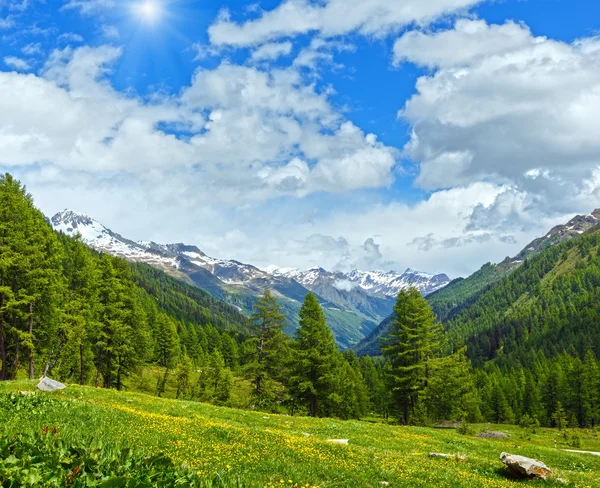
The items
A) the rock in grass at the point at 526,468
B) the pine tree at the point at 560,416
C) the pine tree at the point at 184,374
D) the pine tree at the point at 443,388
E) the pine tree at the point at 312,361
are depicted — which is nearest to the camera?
the rock in grass at the point at 526,468

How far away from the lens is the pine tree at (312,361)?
1732 inches

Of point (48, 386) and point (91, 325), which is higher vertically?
point (91, 325)

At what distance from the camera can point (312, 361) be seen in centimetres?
4428

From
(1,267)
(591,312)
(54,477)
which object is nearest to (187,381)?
(1,267)

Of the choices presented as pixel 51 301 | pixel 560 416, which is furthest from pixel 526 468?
pixel 560 416

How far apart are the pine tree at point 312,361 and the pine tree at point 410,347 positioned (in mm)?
6545

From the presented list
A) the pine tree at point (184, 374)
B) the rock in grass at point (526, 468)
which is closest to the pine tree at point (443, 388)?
the rock in grass at point (526, 468)

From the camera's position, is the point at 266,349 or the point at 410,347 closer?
the point at 410,347

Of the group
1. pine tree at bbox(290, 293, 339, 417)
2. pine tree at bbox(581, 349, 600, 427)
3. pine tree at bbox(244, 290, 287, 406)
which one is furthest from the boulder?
pine tree at bbox(581, 349, 600, 427)

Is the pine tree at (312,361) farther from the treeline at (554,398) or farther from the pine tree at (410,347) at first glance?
the treeline at (554,398)

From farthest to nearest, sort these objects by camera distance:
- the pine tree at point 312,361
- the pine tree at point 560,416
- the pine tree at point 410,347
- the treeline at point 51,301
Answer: the pine tree at point 560,416 < the pine tree at point 312,361 < the pine tree at point 410,347 < the treeline at point 51,301

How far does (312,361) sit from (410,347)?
35.2ft

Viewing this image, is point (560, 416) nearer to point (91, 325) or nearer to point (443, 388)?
point (443, 388)

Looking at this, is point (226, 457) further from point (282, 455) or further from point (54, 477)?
point (54, 477)
